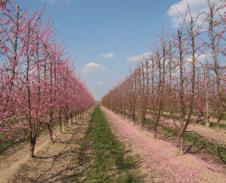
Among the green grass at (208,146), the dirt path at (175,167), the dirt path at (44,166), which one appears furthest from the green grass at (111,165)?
the green grass at (208,146)

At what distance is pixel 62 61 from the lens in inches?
864

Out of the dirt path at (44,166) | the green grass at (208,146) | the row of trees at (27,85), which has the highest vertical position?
the row of trees at (27,85)

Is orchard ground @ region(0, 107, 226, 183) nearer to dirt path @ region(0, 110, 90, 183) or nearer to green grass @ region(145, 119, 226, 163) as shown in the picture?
dirt path @ region(0, 110, 90, 183)

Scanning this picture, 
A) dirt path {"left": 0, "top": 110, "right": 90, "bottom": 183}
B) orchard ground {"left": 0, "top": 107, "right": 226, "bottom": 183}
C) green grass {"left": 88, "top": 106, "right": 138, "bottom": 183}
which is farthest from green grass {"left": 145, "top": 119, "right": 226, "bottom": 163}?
dirt path {"left": 0, "top": 110, "right": 90, "bottom": 183}

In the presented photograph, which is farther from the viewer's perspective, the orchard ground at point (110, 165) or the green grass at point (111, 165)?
the green grass at point (111, 165)

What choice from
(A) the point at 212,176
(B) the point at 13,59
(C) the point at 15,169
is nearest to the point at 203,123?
(A) the point at 212,176

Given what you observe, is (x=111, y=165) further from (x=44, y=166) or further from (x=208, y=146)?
(x=208, y=146)

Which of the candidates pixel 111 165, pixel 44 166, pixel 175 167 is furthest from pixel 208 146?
pixel 44 166

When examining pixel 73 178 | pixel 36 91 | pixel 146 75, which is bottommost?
pixel 73 178

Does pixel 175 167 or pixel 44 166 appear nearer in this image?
pixel 175 167

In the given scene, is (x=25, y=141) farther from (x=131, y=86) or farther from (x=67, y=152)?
(x=131, y=86)

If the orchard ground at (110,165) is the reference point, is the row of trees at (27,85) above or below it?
above

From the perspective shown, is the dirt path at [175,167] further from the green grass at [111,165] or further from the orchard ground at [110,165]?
the green grass at [111,165]

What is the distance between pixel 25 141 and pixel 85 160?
8.34 metres
